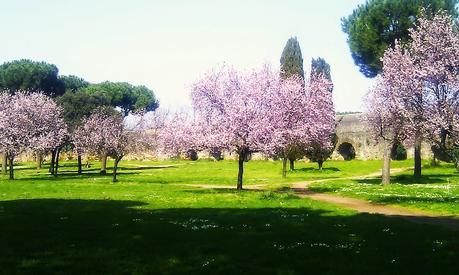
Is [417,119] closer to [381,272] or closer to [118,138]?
[381,272]

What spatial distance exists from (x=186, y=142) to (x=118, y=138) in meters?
16.9

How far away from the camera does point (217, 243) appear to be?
48.9 ft

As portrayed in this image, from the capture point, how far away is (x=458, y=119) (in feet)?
74.9

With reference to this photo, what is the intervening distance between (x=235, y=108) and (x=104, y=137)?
78.0 ft

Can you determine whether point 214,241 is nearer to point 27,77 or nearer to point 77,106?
point 77,106

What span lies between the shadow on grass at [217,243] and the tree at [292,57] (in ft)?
226

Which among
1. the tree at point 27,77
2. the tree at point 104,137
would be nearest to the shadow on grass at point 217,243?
the tree at point 104,137

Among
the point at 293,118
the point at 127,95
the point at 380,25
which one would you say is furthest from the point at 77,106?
the point at 127,95

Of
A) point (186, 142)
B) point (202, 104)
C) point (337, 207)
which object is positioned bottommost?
point (337, 207)

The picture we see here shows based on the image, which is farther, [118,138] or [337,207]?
[118,138]

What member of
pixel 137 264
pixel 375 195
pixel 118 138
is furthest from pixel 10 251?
pixel 118 138

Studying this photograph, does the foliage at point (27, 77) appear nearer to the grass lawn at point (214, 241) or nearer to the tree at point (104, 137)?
the tree at point (104, 137)

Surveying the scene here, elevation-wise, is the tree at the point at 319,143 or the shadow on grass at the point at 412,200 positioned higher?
the tree at the point at 319,143

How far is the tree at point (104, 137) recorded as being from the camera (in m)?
50.6
